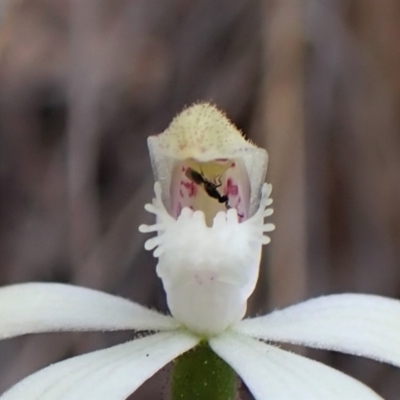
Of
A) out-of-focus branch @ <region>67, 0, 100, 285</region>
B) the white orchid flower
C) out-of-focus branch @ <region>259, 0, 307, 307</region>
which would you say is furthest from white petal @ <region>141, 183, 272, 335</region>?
out-of-focus branch @ <region>67, 0, 100, 285</region>

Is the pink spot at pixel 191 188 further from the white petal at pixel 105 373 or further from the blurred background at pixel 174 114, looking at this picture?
the blurred background at pixel 174 114

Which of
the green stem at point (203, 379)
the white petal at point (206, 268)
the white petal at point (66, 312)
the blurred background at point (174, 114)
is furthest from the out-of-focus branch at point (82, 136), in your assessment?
the green stem at point (203, 379)

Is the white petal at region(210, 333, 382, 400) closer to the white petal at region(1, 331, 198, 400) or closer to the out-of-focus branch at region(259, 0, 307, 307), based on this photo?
the white petal at region(1, 331, 198, 400)

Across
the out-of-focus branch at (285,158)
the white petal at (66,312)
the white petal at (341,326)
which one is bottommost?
the white petal at (341,326)

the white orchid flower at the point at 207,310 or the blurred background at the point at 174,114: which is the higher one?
the blurred background at the point at 174,114

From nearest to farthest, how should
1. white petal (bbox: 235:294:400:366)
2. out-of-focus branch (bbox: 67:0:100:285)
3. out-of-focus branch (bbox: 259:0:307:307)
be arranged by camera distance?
1. white petal (bbox: 235:294:400:366)
2. out-of-focus branch (bbox: 259:0:307:307)
3. out-of-focus branch (bbox: 67:0:100:285)

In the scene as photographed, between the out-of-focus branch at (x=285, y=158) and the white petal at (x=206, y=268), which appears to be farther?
the out-of-focus branch at (x=285, y=158)

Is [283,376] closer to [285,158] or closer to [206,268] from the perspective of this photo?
[206,268]
